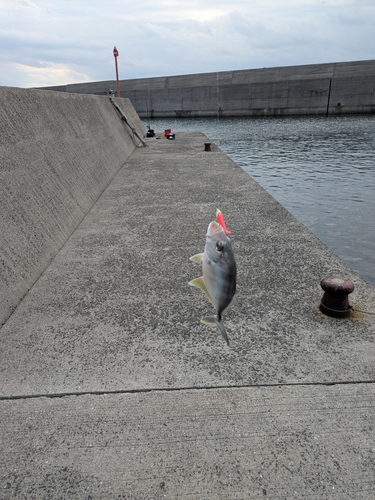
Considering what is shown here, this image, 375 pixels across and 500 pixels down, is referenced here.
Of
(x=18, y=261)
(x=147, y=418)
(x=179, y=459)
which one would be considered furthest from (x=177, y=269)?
(x=179, y=459)

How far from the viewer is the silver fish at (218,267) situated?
2.03m

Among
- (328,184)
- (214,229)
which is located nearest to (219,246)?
(214,229)

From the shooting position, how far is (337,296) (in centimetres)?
331

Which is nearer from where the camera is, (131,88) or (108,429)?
(108,429)

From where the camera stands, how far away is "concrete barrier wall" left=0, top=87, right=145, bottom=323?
13.0ft

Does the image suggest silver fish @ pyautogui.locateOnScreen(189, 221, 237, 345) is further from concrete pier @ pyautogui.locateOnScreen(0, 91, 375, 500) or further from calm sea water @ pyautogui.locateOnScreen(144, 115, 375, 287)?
calm sea water @ pyautogui.locateOnScreen(144, 115, 375, 287)

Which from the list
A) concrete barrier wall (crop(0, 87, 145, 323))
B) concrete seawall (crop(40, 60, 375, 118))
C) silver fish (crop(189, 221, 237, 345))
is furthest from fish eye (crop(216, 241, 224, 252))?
concrete seawall (crop(40, 60, 375, 118))

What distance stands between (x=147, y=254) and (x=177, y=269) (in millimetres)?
661

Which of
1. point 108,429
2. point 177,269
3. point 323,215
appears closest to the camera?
point 108,429

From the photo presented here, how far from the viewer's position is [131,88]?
70125 mm

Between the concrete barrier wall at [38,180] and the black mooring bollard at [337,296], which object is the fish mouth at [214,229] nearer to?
the black mooring bollard at [337,296]

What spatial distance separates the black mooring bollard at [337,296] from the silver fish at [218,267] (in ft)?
4.94

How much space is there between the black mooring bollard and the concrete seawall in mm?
55754

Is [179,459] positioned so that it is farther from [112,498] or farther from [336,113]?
[336,113]
